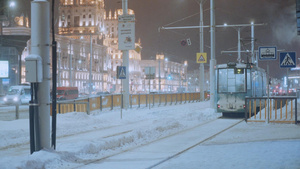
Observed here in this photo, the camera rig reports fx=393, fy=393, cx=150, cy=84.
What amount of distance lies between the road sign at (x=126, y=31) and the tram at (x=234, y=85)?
6288 millimetres

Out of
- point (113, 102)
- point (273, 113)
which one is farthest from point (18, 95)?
point (273, 113)

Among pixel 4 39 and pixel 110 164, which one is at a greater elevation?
pixel 4 39

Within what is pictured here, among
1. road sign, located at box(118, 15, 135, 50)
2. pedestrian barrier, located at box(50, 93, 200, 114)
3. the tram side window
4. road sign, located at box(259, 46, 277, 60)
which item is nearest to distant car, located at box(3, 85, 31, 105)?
pedestrian barrier, located at box(50, 93, 200, 114)

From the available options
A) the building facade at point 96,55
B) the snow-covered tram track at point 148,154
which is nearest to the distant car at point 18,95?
the snow-covered tram track at point 148,154

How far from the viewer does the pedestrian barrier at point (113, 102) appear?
2258cm

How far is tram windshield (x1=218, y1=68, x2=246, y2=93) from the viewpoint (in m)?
24.6

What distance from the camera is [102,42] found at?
131 metres

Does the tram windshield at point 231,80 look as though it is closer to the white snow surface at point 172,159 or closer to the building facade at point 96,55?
the white snow surface at point 172,159

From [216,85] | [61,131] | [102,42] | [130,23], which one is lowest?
[61,131]

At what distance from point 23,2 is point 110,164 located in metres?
81.9

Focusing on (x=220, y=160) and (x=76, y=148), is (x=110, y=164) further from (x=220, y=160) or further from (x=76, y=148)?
(x=220, y=160)

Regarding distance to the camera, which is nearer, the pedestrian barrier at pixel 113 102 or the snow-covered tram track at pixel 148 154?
the snow-covered tram track at pixel 148 154

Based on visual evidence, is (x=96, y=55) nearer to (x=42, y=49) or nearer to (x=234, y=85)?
(x=234, y=85)

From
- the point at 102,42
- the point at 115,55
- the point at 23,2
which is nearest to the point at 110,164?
the point at 23,2
